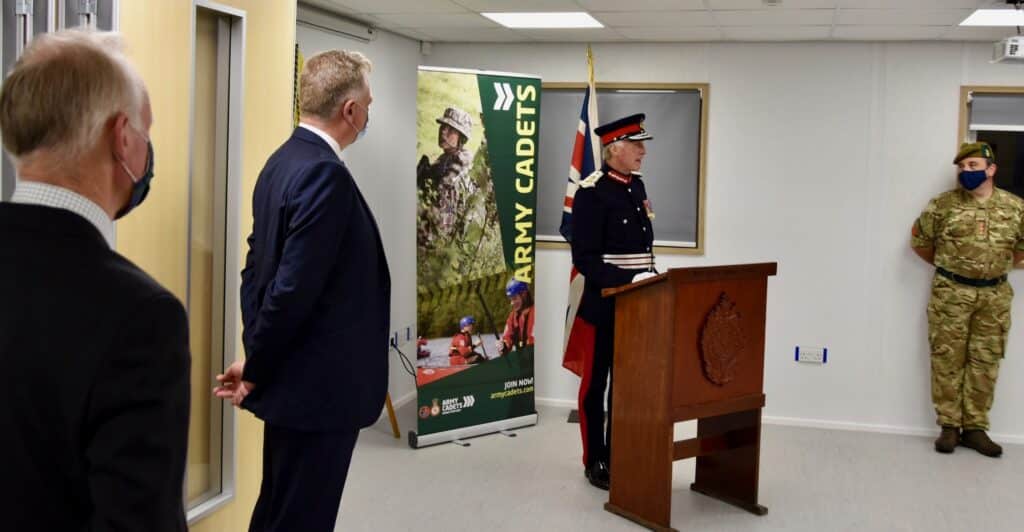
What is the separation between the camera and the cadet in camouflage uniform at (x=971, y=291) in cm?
554

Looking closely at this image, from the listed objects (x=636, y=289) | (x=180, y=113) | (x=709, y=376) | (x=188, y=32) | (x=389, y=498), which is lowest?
(x=389, y=498)

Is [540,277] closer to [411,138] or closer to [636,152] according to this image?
[411,138]

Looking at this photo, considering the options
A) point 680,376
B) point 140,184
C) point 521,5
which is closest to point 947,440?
point 680,376

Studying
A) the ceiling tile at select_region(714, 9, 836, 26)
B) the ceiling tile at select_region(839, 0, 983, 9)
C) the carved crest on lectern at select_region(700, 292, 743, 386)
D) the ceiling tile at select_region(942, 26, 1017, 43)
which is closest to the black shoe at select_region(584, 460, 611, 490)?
the carved crest on lectern at select_region(700, 292, 743, 386)

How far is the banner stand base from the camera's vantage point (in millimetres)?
5419

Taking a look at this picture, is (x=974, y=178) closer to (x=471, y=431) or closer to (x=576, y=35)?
(x=576, y=35)

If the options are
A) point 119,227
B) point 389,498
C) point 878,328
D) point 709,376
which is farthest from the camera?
point 878,328

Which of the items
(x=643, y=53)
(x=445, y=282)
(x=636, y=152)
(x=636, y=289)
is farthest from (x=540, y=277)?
(x=636, y=289)

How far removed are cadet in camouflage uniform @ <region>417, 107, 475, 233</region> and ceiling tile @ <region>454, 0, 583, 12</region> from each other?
0.61 metres

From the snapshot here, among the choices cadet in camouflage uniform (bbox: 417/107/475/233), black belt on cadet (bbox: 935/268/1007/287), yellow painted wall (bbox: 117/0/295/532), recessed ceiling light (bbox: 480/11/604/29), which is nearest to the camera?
yellow painted wall (bbox: 117/0/295/532)

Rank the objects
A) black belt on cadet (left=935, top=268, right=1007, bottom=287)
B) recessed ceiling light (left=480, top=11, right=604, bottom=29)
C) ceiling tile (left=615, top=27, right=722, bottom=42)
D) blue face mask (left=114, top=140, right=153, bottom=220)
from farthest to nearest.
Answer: ceiling tile (left=615, top=27, right=722, bottom=42) → black belt on cadet (left=935, top=268, right=1007, bottom=287) → recessed ceiling light (left=480, top=11, right=604, bottom=29) → blue face mask (left=114, top=140, right=153, bottom=220)

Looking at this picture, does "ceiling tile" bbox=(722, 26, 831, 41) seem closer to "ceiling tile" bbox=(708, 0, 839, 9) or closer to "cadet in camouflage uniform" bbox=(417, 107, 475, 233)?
"ceiling tile" bbox=(708, 0, 839, 9)

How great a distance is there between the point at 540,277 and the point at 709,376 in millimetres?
2557

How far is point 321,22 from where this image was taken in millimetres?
5242
